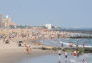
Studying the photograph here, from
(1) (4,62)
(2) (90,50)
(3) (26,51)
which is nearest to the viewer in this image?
(1) (4,62)

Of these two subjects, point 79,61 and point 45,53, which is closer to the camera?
point 79,61

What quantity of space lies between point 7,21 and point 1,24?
19.3 feet

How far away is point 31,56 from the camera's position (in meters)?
39.9

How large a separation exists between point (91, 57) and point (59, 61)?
715cm

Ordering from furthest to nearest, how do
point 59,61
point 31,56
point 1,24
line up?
point 1,24
point 31,56
point 59,61

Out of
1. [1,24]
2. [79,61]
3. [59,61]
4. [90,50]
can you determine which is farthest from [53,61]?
[1,24]

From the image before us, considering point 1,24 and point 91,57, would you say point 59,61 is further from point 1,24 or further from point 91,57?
point 1,24

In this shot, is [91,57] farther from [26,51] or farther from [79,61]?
[26,51]

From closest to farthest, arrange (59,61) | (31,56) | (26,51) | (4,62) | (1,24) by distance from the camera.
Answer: (4,62)
(59,61)
(31,56)
(26,51)
(1,24)

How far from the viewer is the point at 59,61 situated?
35812mm

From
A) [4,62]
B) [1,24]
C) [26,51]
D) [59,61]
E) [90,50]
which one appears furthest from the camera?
[1,24]

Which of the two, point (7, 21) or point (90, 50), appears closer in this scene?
point (90, 50)

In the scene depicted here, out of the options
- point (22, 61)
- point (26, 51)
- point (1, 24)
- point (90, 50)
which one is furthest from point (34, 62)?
point (1, 24)

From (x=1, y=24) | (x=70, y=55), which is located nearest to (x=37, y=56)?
(x=70, y=55)
